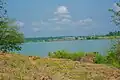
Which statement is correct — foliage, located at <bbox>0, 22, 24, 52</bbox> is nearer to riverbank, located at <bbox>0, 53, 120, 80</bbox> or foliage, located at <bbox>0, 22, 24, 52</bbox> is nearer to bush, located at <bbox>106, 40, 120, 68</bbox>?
bush, located at <bbox>106, 40, 120, 68</bbox>

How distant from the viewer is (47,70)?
884 centimetres

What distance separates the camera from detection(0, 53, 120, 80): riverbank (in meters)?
8.14

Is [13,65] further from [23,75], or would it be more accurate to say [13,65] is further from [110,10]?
[110,10]

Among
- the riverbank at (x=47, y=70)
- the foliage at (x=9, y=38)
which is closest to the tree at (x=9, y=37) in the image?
the foliage at (x=9, y=38)

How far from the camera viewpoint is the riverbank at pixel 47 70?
8.14 metres

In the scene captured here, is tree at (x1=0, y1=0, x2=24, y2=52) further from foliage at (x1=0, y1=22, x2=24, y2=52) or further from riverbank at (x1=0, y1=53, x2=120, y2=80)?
riverbank at (x1=0, y1=53, x2=120, y2=80)

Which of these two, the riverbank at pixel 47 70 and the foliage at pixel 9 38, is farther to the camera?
the foliage at pixel 9 38

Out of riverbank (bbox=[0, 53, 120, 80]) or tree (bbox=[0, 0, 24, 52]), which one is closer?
riverbank (bbox=[0, 53, 120, 80])

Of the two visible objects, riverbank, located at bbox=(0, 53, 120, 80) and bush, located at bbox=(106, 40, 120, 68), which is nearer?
riverbank, located at bbox=(0, 53, 120, 80)

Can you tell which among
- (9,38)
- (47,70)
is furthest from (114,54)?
(47,70)

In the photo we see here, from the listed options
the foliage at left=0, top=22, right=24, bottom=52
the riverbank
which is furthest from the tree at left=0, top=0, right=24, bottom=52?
the riverbank

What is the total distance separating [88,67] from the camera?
9664mm

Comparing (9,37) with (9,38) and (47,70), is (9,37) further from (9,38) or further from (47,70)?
(47,70)

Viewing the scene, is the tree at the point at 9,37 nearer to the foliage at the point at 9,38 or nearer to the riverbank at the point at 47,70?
the foliage at the point at 9,38
